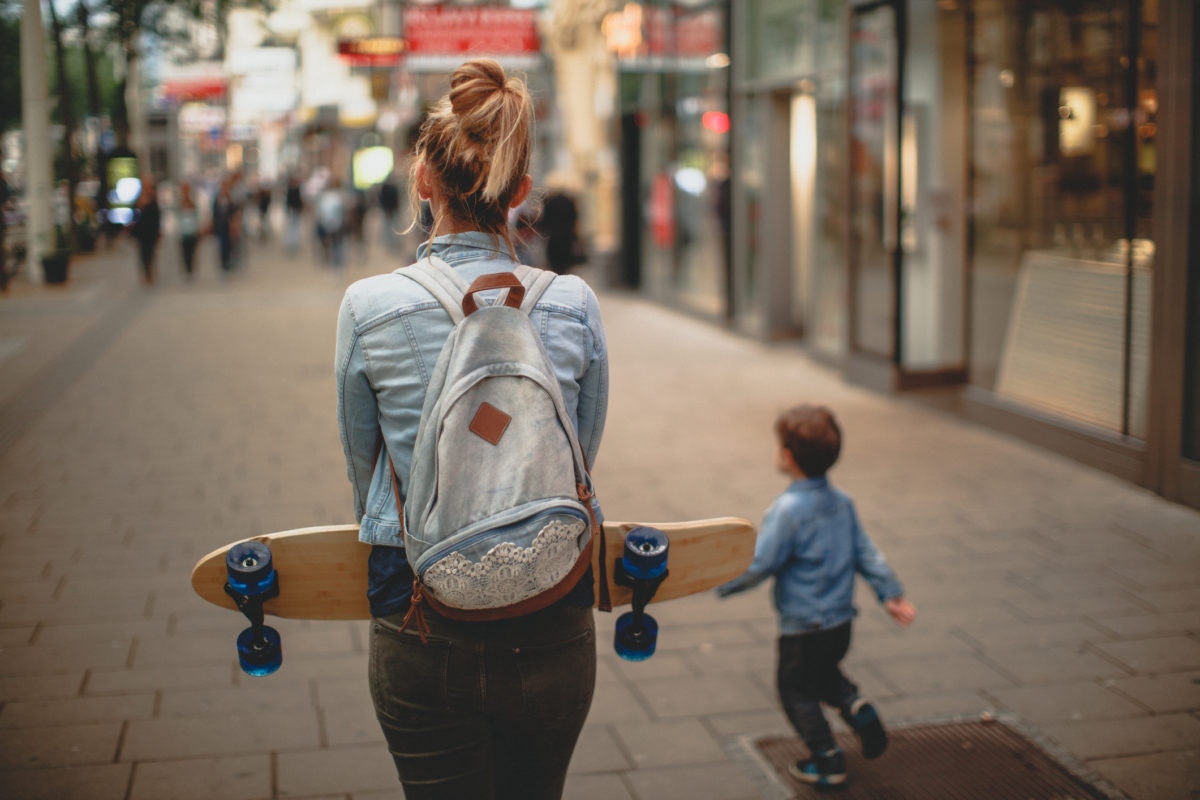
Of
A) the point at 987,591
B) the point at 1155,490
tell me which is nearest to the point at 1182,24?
the point at 1155,490

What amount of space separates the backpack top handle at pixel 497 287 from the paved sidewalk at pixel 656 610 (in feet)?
7.46

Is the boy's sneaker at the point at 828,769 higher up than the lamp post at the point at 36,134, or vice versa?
the lamp post at the point at 36,134

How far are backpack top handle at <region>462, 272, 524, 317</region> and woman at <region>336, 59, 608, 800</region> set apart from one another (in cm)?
8

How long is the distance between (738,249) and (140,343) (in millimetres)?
6446

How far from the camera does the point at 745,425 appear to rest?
31.4ft

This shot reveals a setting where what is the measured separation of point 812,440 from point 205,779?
6.88 ft

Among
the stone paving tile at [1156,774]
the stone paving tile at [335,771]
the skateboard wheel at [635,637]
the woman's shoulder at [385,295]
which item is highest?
the woman's shoulder at [385,295]

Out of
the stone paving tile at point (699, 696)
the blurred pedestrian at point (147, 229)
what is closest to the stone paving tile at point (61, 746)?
the stone paving tile at point (699, 696)

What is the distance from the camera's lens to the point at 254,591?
231cm

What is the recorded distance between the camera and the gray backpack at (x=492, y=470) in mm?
2047

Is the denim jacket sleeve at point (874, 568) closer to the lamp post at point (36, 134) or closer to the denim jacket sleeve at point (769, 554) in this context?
the denim jacket sleeve at point (769, 554)

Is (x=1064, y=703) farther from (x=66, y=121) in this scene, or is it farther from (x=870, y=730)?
(x=66, y=121)

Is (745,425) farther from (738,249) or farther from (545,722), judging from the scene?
(545,722)

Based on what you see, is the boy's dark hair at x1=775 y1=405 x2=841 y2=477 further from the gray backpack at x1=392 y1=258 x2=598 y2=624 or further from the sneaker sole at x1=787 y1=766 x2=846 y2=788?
the gray backpack at x1=392 y1=258 x2=598 y2=624
